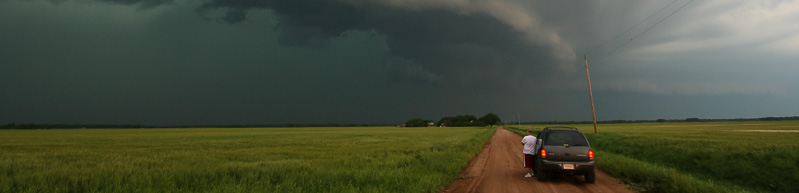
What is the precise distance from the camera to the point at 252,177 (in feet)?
32.5

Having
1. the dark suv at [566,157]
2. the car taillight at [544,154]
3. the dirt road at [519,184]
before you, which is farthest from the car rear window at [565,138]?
the dirt road at [519,184]

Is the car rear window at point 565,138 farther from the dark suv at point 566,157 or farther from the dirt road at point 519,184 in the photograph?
the dirt road at point 519,184

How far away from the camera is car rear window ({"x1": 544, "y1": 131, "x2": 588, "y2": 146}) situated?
35.8ft

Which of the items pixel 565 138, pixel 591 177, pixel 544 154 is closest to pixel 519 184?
pixel 544 154

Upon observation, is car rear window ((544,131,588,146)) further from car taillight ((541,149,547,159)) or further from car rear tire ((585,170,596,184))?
car rear tire ((585,170,596,184))

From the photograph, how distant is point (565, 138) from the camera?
441 inches

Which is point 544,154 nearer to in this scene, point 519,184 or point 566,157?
point 566,157

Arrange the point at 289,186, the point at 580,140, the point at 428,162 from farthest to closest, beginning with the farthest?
the point at 428,162 → the point at 580,140 → the point at 289,186

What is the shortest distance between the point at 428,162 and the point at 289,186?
668 cm

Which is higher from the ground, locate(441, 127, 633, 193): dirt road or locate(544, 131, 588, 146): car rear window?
locate(544, 131, 588, 146): car rear window

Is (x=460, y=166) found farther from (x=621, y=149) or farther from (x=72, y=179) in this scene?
(x=621, y=149)

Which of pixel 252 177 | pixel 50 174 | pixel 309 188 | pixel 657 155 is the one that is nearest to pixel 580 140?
pixel 309 188

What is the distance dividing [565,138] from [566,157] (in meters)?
0.96

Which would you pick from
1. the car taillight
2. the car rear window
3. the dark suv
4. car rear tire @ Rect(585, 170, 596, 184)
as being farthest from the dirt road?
the car rear window
